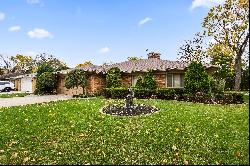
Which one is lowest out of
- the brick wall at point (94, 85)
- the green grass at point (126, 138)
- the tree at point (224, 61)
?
→ the green grass at point (126, 138)

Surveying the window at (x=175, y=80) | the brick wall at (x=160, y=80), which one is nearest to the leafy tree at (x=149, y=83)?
the brick wall at (x=160, y=80)

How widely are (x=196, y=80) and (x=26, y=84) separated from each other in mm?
32456

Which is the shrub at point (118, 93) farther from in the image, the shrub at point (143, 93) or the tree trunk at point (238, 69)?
the tree trunk at point (238, 69)

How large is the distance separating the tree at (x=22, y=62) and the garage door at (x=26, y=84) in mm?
30091

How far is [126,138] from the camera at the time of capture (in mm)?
9500

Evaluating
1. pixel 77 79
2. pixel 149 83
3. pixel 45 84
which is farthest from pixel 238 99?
pixel 45 84

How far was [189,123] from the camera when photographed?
10.9 m

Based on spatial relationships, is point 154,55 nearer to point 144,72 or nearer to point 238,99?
point 144,72

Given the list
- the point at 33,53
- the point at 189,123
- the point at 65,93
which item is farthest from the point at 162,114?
the point at 33,53

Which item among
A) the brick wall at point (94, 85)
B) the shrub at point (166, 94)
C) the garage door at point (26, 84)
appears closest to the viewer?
the shrub at point (166, 94)

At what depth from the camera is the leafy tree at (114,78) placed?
87.7ft

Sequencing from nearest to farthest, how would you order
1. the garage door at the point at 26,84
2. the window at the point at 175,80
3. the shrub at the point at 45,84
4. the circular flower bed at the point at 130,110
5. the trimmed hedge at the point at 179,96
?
the circular flower bed at the point at 130,110, the trimmed hedge at the point at 179,96, the window at the point at 175,80, the shrub at the point at 45,84, the garage door at the point at 26,84

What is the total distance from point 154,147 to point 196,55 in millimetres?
36146

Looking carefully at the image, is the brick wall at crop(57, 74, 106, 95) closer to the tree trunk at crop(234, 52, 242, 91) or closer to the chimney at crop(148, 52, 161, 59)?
the chimney at crop(148, 52, 161, 59)
